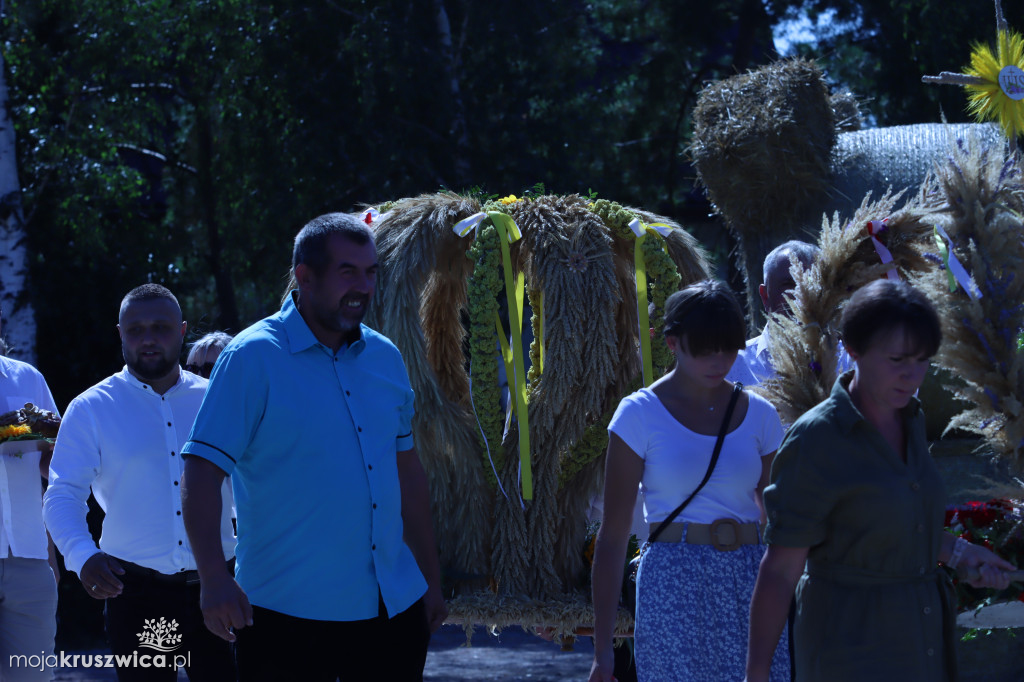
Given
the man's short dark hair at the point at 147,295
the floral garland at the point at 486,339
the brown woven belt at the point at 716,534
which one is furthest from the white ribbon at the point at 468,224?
the brown woven belt at the point at 716,534

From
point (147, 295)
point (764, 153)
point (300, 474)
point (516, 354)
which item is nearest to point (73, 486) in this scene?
point (147, 295)

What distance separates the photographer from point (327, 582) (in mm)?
2887

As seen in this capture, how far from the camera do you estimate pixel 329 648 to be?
2.91 m

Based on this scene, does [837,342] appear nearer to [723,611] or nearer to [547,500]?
[723,611]

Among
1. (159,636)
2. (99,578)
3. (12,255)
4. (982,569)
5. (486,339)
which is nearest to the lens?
(982,569)

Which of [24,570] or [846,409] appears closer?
[846,409]

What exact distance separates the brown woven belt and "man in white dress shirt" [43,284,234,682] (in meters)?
1.64

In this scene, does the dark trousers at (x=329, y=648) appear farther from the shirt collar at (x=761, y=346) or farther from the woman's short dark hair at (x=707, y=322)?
the shirt collar at (x=761, y=346)

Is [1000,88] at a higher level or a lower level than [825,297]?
higher

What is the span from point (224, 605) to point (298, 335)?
2.35ft

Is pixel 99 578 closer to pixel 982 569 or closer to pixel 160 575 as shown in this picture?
pixel 160 575

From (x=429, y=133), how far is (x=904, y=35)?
4439mm

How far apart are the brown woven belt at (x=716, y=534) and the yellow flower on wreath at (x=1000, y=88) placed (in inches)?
68.1

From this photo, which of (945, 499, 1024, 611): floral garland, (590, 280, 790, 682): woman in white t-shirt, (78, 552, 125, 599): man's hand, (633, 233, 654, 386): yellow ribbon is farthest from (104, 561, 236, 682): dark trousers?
(945, 499, 1024, 611): floral garland
